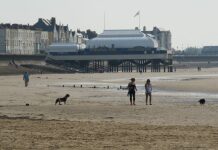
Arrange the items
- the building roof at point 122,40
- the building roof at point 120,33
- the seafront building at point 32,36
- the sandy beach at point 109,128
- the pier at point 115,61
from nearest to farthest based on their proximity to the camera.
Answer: the sandy beach at point 109,128 < the pier at point 115,61 < the building roof at point 122,40 < the seafront building at point 32,36 < the building roof at point 120,33

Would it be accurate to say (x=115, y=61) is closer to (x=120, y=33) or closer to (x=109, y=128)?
(x=120, y=33)

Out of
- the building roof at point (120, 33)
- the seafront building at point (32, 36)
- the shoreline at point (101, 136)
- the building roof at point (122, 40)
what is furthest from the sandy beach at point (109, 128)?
the building roof at point (120, 33)

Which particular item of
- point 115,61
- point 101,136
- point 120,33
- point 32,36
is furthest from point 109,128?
point 32,36

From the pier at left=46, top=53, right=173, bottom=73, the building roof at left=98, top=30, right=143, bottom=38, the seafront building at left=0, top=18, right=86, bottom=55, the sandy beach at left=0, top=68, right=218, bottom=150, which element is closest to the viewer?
the sandy beach at left=0, top=68, right=218, bottom=150

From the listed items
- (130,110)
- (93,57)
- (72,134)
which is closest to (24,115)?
(130,110)

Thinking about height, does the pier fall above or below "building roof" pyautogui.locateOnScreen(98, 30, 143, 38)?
below

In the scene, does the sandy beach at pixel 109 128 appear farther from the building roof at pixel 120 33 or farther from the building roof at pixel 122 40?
the building roof at pixel 120 33

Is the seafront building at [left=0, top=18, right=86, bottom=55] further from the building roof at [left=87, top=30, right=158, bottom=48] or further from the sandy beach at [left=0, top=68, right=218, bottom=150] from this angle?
the sandy beach at [left=0, top=68, right=218, bottom=150]

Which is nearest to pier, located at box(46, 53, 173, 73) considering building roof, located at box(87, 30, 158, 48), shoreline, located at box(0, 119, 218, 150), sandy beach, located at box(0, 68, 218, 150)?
building roof, located at box(87, 30, 158, 48)

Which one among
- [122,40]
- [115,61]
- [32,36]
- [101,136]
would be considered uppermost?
[32,36]

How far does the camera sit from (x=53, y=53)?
137250 mm

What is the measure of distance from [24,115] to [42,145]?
8.22 meters

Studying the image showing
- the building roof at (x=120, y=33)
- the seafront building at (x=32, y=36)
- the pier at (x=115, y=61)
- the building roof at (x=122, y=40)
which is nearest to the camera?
the pier at (x=115, y=61)

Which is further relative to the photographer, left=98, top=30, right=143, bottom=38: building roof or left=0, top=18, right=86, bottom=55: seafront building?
left=98, top=30, right=143, bottom=38: building roof
